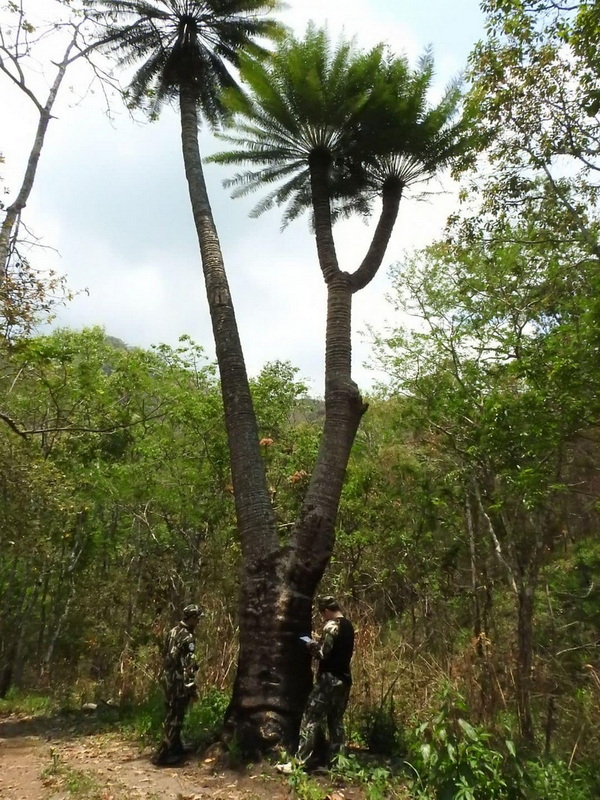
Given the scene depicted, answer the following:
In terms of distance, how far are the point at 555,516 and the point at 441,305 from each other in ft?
19.1

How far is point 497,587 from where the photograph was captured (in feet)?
60.3

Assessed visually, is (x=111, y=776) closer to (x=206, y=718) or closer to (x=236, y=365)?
(x=206, y=718)

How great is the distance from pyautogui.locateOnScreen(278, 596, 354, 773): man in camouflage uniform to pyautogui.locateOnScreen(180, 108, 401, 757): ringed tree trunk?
0.68 feet

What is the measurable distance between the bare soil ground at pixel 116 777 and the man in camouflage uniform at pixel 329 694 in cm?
44

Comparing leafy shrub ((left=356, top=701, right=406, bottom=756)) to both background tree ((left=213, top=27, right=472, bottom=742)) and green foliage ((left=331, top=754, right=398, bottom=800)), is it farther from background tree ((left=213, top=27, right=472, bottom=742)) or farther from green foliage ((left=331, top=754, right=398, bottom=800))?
background tree ((left=213, top=27, right=472, bottom=742))

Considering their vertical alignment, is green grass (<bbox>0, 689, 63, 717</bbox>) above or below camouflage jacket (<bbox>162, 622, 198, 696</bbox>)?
below

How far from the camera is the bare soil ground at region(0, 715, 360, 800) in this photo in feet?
17.2

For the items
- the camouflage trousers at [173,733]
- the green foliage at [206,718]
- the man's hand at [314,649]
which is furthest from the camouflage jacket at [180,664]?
the man's hand at [314,649]

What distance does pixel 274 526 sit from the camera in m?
6.89

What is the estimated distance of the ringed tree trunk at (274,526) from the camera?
20.0ft

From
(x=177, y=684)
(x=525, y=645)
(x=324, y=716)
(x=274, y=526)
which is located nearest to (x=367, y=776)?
(x=324, y=716)

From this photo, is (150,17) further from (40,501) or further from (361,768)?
(361,768)

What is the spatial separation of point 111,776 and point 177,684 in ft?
3.32

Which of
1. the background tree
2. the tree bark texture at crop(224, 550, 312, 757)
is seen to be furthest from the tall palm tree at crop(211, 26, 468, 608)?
the tree bark texture at crop(224, 550, 312, 757)
